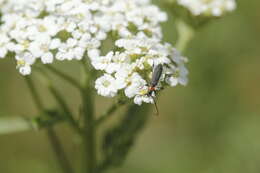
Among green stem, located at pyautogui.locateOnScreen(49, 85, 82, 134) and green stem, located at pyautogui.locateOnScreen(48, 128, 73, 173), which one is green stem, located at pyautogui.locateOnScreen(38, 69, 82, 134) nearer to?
green stem, located at pyautogui.locateOnScreen(49, 85, 82, 134)

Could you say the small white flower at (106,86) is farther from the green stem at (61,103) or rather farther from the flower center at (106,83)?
the green stem at (61,103)

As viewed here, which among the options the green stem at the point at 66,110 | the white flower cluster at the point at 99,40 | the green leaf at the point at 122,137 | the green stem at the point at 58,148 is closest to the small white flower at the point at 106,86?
the white flower cluster at the point at 99,40

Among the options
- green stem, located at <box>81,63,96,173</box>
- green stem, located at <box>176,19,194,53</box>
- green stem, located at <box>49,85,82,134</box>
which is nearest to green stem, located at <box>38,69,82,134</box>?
green stem, located at <box>49,85,82,134</box>

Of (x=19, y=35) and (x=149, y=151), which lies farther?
(x=149, y=151)

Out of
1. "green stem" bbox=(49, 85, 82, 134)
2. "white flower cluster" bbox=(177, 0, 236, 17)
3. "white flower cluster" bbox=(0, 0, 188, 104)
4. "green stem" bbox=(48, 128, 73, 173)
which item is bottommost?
"green stem" bbox=(48, 128, 73, 173)

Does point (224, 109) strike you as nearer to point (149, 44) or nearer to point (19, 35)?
point (149, 44)

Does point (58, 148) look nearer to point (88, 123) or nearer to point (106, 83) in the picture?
point (88, 123)

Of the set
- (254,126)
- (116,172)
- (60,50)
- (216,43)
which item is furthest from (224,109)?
(60,50)
